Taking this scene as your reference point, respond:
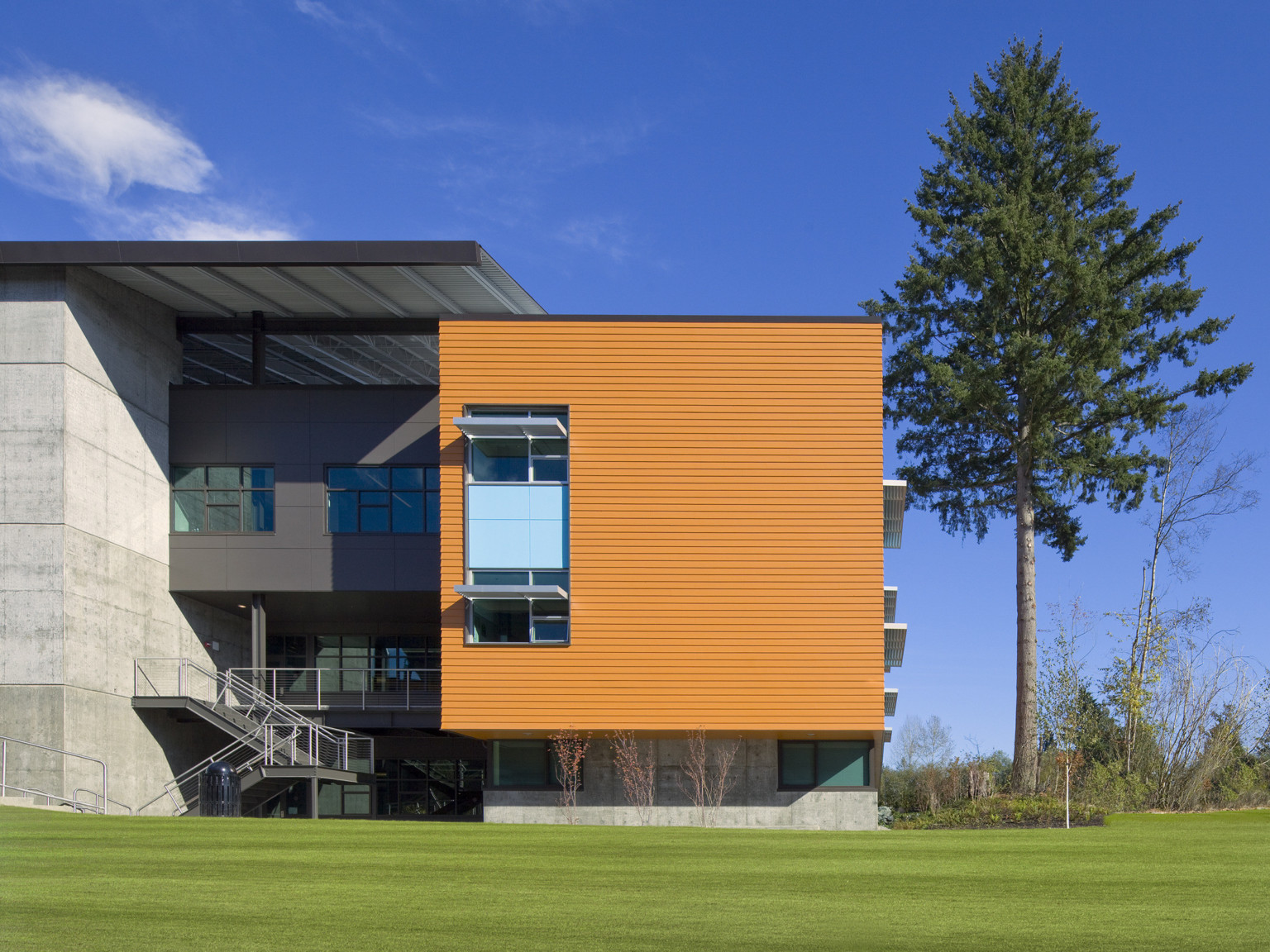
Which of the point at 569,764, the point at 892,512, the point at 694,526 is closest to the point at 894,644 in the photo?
the point at 892,512

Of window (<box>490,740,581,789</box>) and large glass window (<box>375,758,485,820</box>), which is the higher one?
window (<box>490,740,581,789</box>)

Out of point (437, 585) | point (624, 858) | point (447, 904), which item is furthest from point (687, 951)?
point (437, 585)

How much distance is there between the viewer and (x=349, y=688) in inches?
1377

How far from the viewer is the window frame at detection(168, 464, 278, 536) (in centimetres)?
3152

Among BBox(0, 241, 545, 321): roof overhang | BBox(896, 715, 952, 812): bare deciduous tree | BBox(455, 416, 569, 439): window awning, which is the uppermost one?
BBox(0, 241, 545, 321): roof overhang

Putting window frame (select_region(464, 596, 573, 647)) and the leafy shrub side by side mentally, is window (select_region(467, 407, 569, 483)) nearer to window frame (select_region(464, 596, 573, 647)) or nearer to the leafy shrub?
window frame (select_region(464, 596, 573, 647))

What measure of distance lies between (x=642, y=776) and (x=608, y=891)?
15700mm

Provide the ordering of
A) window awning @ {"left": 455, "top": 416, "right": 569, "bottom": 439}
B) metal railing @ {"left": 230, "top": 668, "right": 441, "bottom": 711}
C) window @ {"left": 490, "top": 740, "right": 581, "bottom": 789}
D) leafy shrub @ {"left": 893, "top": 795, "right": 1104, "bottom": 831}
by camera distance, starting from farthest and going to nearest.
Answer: metal railing @ {"left": 230, "top": 668, "right": 441, "bottom": 711} < window @ {"left": 490, "top": 740, "right": 581, "bottom": 789} < window awning @ {"left": 455, "top": 416, "right": 569, "bottom": 439} < leafy shrub @ {"left": 893, "top": 795, "right": 1104, "bottom": 831}

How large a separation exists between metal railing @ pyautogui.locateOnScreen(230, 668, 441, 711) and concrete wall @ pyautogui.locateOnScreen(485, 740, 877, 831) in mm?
4805

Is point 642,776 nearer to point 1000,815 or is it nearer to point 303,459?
point 1000,815

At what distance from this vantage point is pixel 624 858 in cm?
1485

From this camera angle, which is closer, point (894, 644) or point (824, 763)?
point (824, 763)

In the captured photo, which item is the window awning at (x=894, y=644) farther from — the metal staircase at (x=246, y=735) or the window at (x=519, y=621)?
the metal staircase at (x=246, y=735)

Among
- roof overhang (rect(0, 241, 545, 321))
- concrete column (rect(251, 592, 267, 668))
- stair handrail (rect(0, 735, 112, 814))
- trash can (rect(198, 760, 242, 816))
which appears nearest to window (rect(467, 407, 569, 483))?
roof overhang (rect(0, 241, 545, 321))
